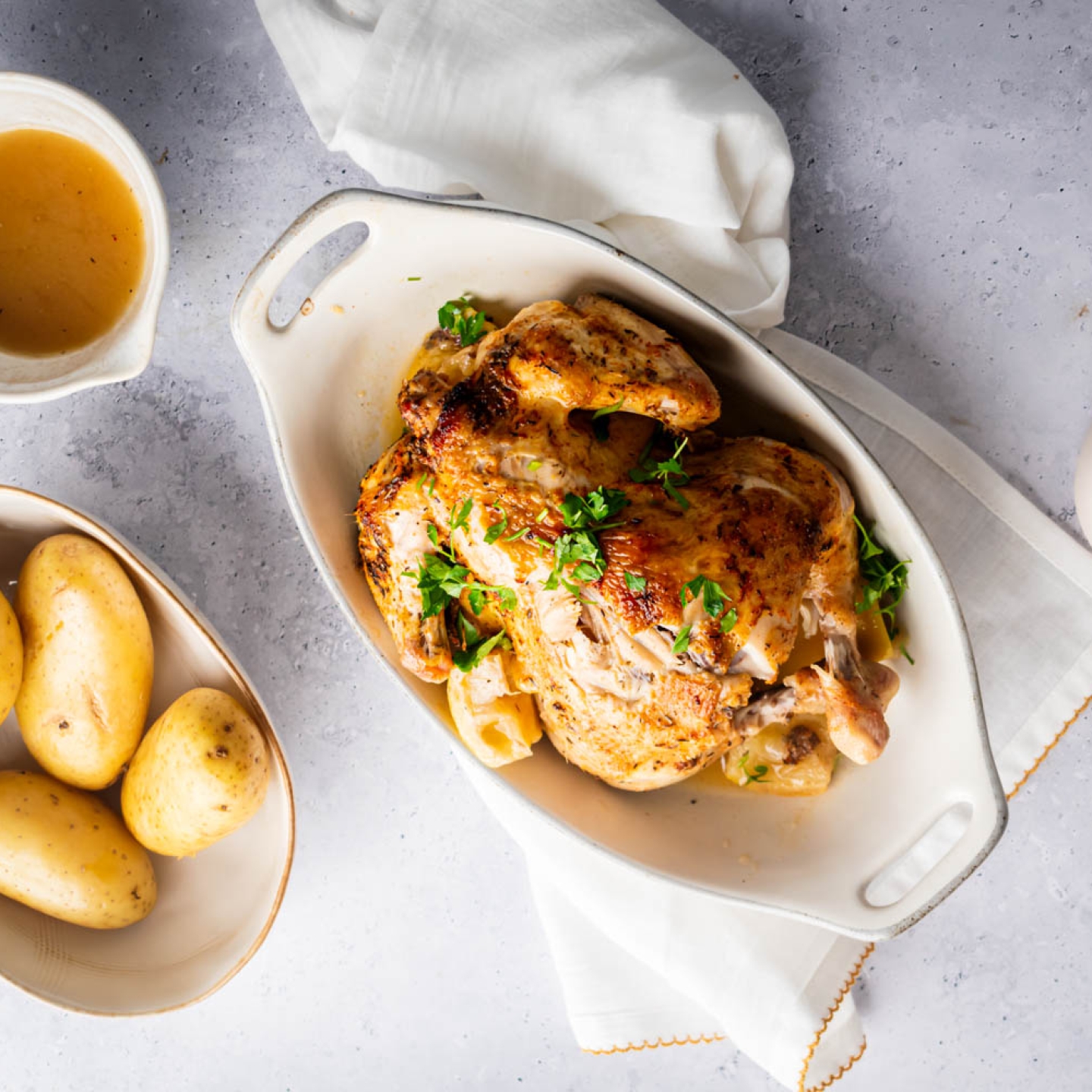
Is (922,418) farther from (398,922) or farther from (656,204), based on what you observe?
(398,922)

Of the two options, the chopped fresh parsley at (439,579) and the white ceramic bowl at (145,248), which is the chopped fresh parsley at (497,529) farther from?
the white ceramic bowl at (145,248)

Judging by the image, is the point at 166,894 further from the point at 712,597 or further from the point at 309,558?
the point at 712,597

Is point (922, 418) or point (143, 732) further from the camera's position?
point (143, 732)

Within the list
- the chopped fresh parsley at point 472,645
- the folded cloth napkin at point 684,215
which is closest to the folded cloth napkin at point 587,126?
the folded cloth napkin at point 684,215

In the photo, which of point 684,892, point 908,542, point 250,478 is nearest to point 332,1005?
point 684,892

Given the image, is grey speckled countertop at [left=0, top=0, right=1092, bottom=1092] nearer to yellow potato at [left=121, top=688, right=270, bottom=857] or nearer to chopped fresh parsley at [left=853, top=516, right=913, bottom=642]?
yellow potato at [left=121, top=688, right=270, bottom=857]

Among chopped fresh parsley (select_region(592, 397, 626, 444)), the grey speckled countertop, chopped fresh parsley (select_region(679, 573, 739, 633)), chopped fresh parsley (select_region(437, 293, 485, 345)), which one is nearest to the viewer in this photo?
chopped fresh parsley (select_region(679, 573, 739, 633))

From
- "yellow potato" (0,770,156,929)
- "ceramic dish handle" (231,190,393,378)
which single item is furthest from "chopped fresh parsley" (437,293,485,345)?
"yellow potato" (0,770,156,929)
